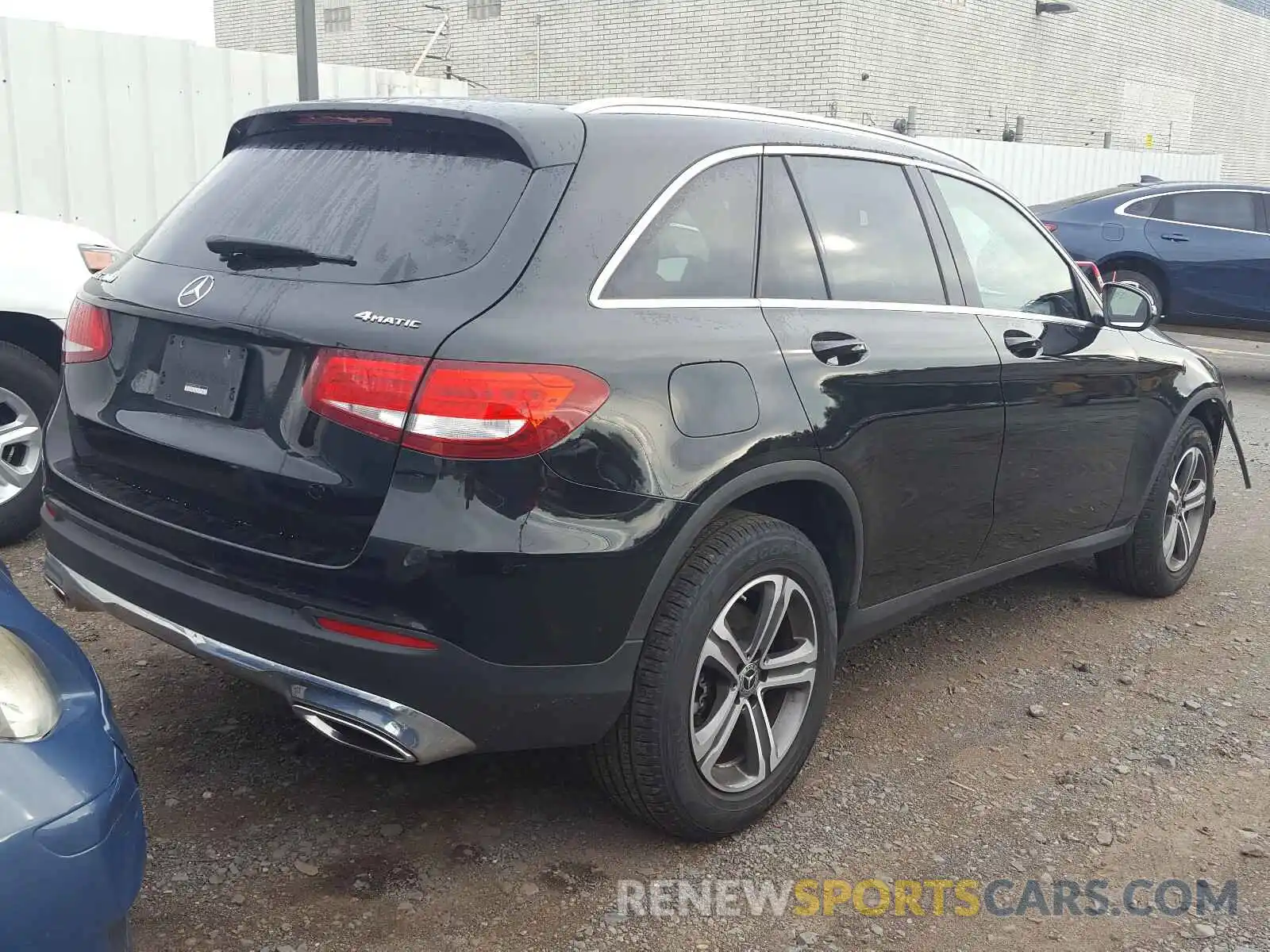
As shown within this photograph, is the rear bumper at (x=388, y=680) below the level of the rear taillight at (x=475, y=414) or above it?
below

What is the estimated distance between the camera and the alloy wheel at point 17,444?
4934 mm

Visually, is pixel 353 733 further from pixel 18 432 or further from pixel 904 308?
pixel 18 432

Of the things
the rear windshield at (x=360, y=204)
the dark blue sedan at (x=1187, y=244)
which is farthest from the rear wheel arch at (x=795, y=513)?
the dark blue sedan at (x=1187, y=244)

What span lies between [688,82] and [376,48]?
8.02 metres

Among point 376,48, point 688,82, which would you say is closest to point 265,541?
point 688,82

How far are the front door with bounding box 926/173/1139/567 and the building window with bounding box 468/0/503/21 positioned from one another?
2144 centimetres

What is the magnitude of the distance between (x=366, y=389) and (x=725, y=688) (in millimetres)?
1140

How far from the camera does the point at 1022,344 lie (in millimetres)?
3926

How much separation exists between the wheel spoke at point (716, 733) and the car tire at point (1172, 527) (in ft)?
8.39

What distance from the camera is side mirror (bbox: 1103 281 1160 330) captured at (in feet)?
14.8

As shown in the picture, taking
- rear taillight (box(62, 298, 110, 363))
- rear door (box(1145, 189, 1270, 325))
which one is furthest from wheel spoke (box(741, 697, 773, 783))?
rear door (box(1145, 189, 1270, 325))

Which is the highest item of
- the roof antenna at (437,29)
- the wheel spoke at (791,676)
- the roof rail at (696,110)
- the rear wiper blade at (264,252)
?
the roof antenna at (437,29)

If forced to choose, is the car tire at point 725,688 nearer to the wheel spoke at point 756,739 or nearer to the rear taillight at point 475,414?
the wheel spoke at point 756,739

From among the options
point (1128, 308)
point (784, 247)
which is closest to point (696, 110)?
point (784, 247)
